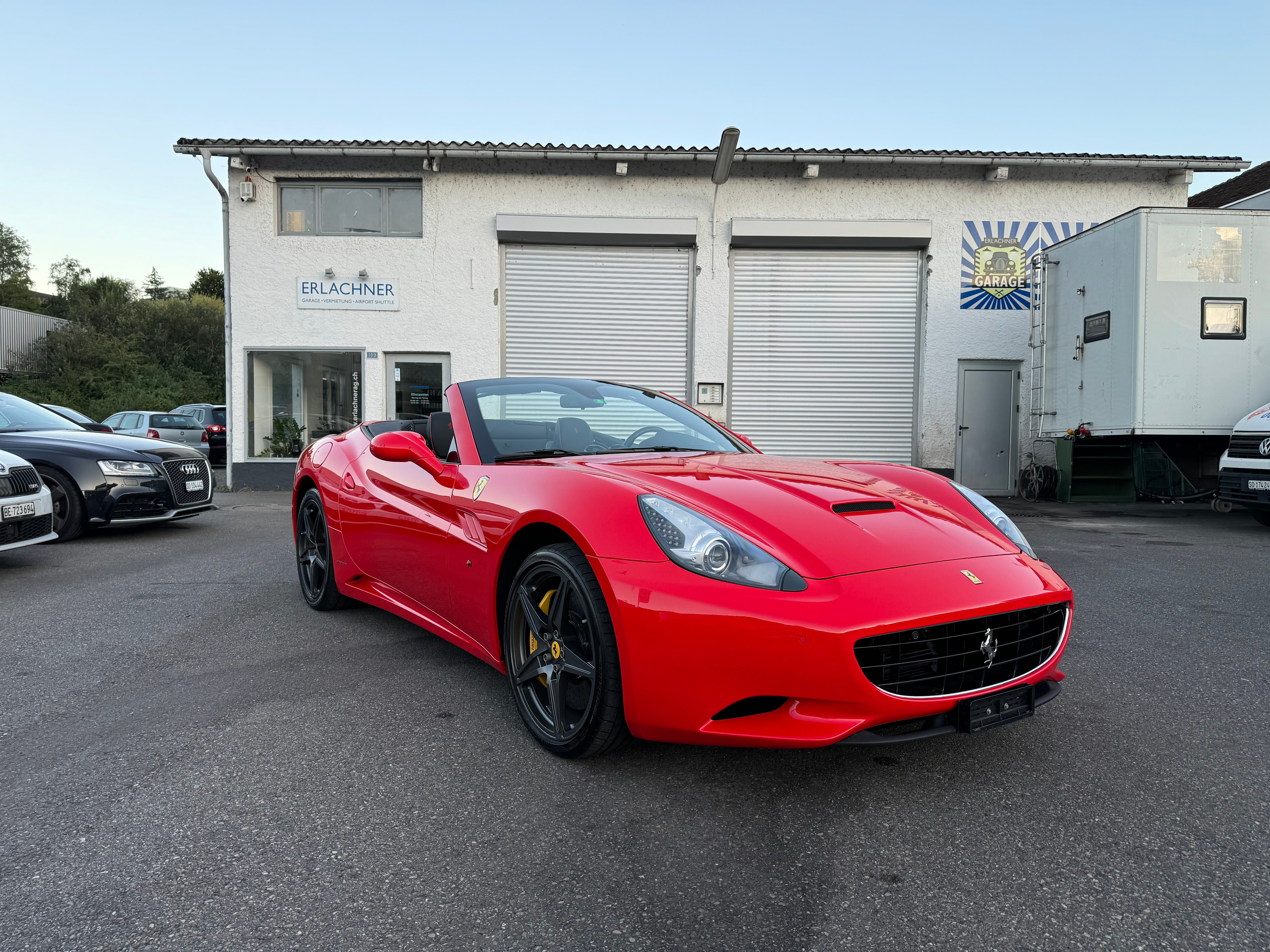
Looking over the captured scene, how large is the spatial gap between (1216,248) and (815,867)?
10023mm

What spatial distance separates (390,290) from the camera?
520 inches

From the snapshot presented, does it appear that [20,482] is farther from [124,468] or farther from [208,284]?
[208,284]

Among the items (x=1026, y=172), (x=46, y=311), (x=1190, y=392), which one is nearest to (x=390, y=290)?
(x=1026, y=172)

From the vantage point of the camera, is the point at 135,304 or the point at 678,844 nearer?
the point at 678,844

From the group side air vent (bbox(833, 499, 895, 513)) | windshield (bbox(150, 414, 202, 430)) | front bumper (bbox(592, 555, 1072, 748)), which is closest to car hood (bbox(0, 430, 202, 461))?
front bumper (bbox(592, 555, 1072, 748))

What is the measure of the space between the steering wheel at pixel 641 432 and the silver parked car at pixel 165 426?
639 inches

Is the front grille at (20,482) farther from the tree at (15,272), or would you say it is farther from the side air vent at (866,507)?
the tree at (15,272)

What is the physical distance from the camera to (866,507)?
8.50 feet

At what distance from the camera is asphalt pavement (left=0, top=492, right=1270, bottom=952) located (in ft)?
5.55

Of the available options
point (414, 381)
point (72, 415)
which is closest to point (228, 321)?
point (414, 381)

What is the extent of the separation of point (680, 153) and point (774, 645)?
11.8 m

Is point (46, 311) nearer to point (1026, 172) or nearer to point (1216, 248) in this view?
point (1026, 172)

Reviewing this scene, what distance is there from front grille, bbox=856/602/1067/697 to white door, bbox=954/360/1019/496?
38.6 feet

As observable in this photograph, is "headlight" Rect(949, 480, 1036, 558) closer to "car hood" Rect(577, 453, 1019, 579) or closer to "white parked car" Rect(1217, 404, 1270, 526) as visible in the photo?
"car hood" Rect(577, 453, 1019, 579)
